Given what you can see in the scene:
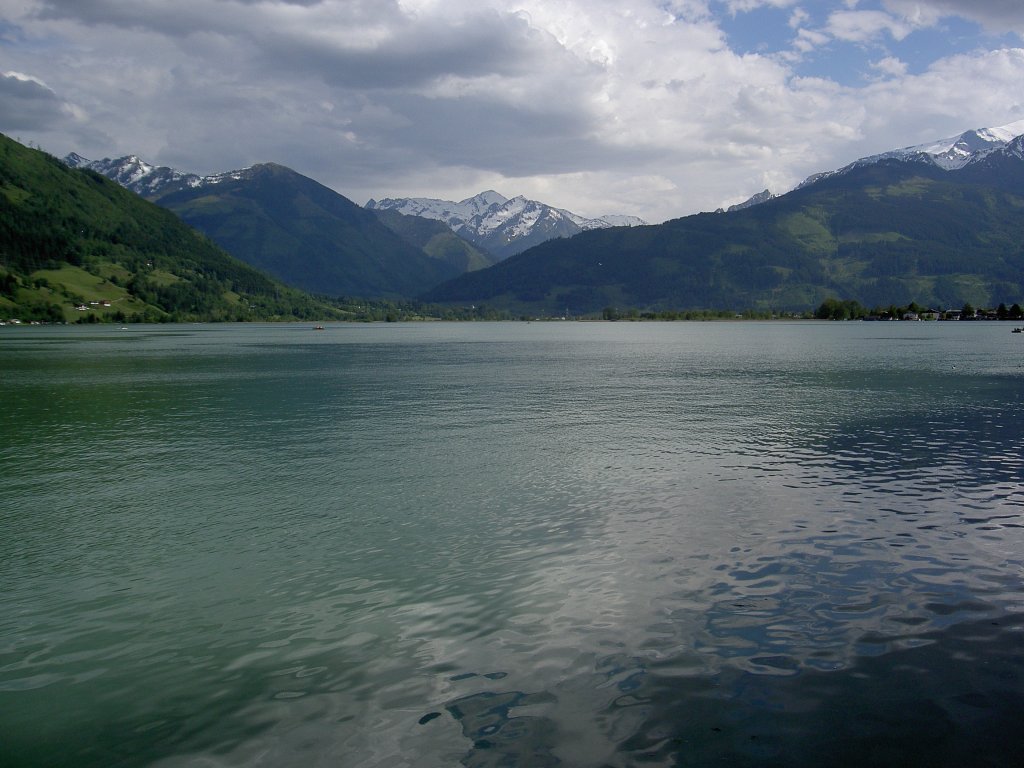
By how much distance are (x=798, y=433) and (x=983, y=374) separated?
65.1 metres

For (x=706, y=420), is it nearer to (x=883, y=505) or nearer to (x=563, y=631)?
(x=883, y=505)

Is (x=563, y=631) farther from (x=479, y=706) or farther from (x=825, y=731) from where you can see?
(x=825, y=731)

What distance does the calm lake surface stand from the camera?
15.2 metres

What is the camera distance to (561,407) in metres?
71.4

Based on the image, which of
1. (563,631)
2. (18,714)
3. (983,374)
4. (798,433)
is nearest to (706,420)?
(798,433)

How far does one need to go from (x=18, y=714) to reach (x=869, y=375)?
343 feet

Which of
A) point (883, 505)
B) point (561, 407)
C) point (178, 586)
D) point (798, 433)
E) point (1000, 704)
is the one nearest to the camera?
point (1000, 704)

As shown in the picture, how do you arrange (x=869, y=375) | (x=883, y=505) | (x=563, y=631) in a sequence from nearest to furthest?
(x=563, y=631) → (x=883, y=505) → (x=869, y=375)

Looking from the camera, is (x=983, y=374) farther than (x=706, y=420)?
Yes

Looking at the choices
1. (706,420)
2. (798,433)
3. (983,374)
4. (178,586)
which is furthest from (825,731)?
(983,374)

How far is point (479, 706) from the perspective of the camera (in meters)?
16.2

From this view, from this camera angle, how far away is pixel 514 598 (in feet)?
73.8

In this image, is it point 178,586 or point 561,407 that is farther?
point 561,407

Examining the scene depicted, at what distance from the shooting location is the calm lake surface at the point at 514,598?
15.2 m
